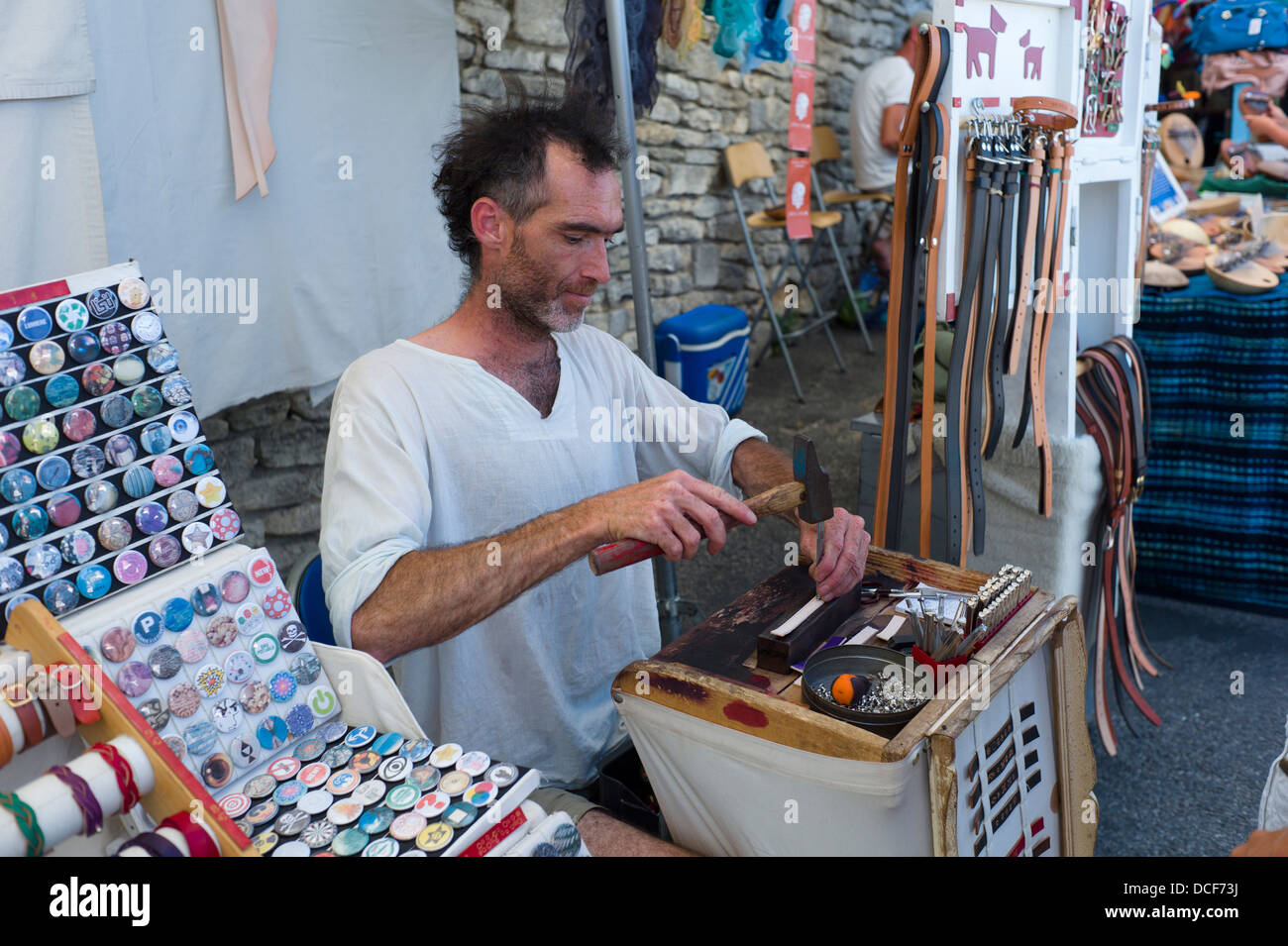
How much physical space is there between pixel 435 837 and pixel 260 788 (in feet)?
0.76

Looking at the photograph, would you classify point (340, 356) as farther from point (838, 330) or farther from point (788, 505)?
point (838, 330)

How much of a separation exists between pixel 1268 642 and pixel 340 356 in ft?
10.1

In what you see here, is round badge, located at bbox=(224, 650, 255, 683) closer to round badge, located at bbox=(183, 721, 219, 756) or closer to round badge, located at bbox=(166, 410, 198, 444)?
round badge, located at bbox=(183, 721, 219, 756)

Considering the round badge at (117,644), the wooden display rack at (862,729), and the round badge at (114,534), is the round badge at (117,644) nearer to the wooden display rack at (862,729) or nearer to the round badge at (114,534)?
the round badge at (114,534)

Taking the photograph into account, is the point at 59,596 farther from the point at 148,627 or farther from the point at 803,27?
the point at 803,27

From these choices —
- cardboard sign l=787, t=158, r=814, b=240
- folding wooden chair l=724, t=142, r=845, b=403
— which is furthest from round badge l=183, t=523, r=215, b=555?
folding wooden chair l=724, t=142, r=845, b=403

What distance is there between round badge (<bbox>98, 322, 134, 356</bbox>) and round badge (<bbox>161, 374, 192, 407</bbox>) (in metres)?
0.06

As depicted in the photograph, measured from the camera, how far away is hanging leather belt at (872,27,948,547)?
6.54ft

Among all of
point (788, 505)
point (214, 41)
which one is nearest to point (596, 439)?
point (788, 505)

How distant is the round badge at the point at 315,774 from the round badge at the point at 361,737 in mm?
40

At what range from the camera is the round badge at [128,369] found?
1.06 meters

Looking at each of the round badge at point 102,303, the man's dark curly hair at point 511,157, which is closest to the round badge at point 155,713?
the round badge at point 102,303

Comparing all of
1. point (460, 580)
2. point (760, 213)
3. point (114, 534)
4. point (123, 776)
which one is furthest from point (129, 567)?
point (760, 213)

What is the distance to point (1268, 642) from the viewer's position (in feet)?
10.5
